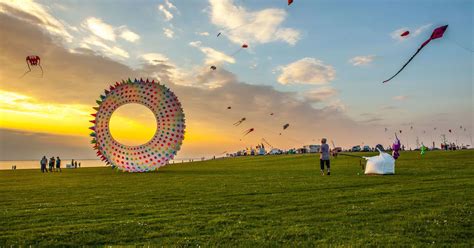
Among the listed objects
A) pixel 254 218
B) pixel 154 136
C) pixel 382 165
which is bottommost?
pixel 254 218

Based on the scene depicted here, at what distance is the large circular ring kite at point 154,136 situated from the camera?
35.2 meters

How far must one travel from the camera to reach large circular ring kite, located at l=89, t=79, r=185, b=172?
35250 millimetres

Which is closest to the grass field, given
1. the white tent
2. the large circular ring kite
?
the white tent

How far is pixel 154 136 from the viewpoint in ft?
120

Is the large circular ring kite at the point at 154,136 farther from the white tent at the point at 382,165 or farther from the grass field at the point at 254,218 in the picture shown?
the white tent at the point at 382,165

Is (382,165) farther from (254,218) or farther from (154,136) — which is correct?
(154,136)

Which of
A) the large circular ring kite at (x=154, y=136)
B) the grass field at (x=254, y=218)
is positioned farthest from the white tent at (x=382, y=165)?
the large circular ring kite at (x=154, y=136)

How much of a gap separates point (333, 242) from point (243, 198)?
711 cm

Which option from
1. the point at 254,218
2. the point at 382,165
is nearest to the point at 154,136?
the point at 382,165

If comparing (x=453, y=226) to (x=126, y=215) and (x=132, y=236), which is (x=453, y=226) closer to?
(x=132, y=236)

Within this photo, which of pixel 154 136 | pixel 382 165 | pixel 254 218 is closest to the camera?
pixel 254 218

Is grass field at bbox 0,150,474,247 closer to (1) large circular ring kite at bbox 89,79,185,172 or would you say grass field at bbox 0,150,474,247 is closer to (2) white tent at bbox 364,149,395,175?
(2) white tent at bbox 364,149,395,175

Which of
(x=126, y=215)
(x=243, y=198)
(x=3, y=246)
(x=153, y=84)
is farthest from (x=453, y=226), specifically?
(x=153, y=84)

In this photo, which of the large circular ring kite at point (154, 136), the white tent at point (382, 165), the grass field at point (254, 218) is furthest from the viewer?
the large circular ring kite at point (154, 136)
